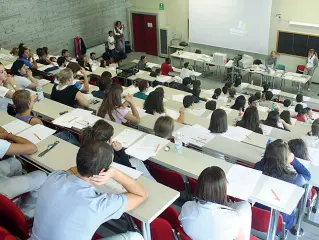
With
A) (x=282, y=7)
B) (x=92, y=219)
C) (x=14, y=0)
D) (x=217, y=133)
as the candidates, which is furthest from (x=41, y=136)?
(x=282, y=7)

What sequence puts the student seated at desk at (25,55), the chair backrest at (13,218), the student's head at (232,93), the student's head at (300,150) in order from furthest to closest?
the student's head at (232,93), the student seated at desk at (25,55), the student's head at (300,150), the chair backrest at (13,218)

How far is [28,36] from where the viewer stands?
10742 mm

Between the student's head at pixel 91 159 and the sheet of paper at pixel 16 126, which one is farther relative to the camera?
the sheet of paper at pixel 16 126

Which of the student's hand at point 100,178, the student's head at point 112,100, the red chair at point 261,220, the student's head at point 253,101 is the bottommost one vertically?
the student's head at point 253,101

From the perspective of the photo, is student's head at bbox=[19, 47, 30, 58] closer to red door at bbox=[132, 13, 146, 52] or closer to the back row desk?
the back row desk

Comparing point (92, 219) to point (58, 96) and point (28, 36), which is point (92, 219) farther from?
point (28, 36)

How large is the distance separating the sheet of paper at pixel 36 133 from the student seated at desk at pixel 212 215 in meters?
1.81

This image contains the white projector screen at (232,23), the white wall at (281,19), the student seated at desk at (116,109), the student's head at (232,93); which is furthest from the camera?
the white projector screen at (232,23)

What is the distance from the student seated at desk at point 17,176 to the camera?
2947 millimetres

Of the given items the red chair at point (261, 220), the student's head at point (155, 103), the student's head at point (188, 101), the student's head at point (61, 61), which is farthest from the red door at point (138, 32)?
the red chair at point (261, 220)

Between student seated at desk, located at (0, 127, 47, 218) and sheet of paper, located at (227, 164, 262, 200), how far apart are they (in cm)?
164

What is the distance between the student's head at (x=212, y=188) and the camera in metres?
2.57

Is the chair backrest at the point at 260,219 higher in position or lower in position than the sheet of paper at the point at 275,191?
lower

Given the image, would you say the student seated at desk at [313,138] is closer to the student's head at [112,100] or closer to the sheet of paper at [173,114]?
the sheet of paper at [173,114]
